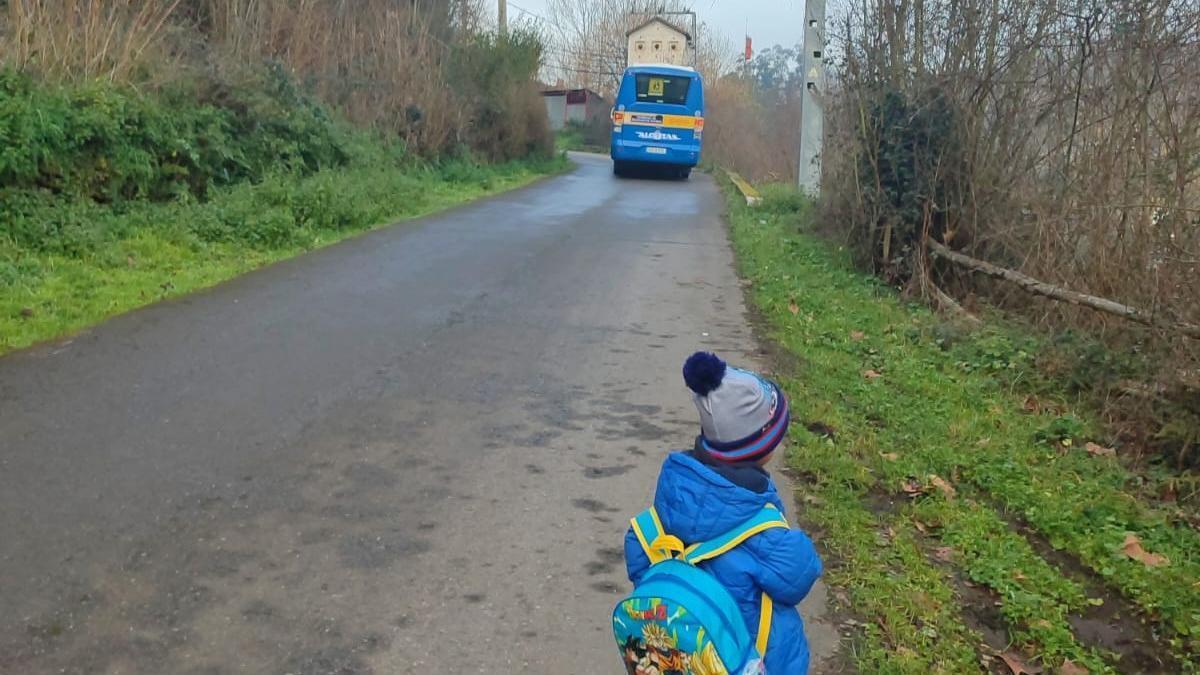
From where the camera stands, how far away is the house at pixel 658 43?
63.4 m

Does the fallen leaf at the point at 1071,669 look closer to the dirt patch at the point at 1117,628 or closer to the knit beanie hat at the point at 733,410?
the dirt patch at the point at 1117,628

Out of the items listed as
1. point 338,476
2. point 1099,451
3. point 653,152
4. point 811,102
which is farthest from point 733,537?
point 653,152

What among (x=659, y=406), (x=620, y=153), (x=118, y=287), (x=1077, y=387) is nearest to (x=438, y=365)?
(x=659, y=406)

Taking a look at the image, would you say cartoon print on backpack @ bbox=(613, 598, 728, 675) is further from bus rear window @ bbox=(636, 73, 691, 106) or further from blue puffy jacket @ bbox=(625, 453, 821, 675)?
bus rear window @ bbox=(636, 73, 691, 106)

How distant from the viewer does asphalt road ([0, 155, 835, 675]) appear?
Answer: 4098 millimetres

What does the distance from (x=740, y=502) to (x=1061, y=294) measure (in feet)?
20.2

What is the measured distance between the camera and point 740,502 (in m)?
2.91

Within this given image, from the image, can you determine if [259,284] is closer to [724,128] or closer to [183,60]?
[183,60]

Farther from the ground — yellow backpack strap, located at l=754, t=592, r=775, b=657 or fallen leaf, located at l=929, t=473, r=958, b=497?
yellow backpack strap, located at l=754, t=592, r=775, b=657

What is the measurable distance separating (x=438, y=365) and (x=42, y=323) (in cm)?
310

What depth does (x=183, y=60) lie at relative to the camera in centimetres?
1586


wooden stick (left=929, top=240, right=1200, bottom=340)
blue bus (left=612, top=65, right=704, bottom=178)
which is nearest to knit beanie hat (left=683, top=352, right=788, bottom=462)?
wooden stick (left=929, top=240, right=1200, bottom=340)

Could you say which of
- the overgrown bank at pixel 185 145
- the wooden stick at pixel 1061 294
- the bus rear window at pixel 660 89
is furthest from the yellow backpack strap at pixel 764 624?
the bus rear window at pixel 660 89

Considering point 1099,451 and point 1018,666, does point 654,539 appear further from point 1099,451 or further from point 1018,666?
point 1099,451
